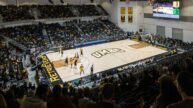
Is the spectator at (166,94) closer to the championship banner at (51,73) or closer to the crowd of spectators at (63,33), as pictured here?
the championship banner at (51,73)

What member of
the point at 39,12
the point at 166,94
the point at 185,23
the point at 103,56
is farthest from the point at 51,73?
the point at 185,23

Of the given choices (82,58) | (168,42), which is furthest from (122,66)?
(168,42)

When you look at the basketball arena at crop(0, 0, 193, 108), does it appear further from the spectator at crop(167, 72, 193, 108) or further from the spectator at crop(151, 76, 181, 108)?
the spectator at crop(167, 72, 193, 108)

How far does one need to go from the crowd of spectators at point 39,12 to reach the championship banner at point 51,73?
46.6ft

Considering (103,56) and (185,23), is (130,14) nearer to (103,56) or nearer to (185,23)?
(185,23)

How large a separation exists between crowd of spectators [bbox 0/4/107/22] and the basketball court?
38.1ft

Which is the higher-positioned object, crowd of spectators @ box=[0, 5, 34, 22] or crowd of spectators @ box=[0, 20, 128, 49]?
crowd of spectators @ box=[0, 5, 34, 22]

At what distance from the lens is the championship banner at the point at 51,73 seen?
Answer: 2215cm

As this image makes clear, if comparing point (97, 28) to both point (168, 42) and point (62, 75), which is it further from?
point (62, 75)

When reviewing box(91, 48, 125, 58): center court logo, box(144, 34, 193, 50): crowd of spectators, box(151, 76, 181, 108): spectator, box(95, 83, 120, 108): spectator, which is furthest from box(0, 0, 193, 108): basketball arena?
box(151, 76, 181, 108): spectator

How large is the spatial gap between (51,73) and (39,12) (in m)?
23.1

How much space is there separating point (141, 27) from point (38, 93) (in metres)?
43.7

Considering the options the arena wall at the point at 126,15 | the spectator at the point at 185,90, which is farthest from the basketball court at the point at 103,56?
the spectator at the point at 185,90

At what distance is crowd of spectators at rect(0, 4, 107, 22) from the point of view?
40.3m
